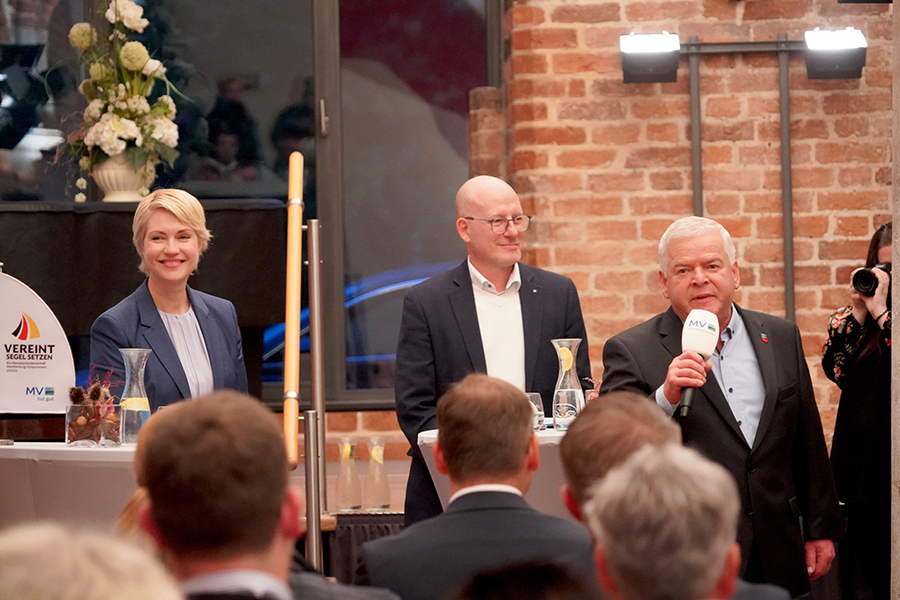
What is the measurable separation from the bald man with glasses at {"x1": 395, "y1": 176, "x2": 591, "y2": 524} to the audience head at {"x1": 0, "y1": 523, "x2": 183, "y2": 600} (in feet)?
7.61

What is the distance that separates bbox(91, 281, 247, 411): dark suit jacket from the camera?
10.7 feet

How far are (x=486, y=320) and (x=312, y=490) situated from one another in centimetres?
84

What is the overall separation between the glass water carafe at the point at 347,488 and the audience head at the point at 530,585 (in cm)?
354

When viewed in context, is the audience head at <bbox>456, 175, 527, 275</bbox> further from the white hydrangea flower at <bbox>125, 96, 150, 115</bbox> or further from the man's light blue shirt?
the white hydrangea flower at <bbox>125, 96, 150, 115</bbox>

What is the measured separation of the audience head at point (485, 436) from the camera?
2.02 meters

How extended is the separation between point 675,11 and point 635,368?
8.35 ft

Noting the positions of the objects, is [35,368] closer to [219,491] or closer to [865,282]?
[219,491]

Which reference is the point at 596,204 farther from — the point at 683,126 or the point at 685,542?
the point at 685,542

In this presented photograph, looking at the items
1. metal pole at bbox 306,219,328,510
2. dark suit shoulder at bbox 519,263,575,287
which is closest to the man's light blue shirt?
dark suit shoulder at bbox 519,263,575,287

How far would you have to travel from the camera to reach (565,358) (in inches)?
119

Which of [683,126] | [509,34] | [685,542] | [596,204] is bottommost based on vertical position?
[685,542]

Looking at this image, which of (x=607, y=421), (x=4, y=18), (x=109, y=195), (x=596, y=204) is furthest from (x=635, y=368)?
(x=4, y=18)

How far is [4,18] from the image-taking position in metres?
5.46

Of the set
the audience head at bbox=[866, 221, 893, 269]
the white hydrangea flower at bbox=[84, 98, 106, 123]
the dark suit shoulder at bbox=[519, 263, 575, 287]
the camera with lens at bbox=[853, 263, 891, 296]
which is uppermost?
the white hydrangea flower at bbox=[84, 98, 106, 123]
